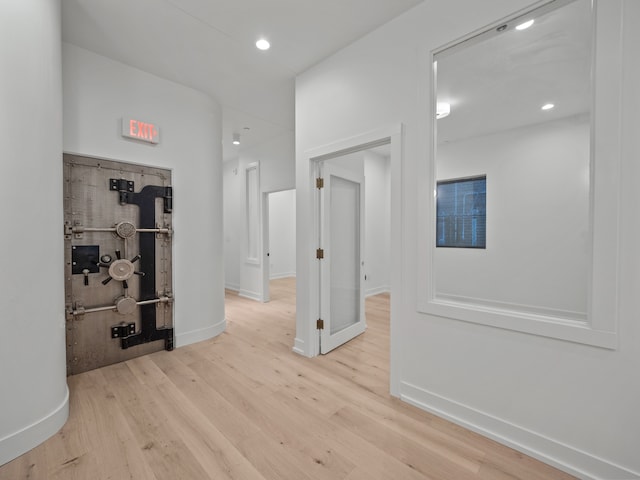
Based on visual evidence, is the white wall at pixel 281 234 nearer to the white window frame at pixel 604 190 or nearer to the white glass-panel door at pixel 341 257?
the white glass-panel door at pixel 341 257

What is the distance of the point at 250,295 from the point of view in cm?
565

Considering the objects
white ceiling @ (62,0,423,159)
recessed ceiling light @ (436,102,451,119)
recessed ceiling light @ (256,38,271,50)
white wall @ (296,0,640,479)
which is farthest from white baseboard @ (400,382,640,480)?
recessed ceiling light @ (256,38,271,50)

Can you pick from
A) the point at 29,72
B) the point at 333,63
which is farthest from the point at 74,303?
the point at 333,63

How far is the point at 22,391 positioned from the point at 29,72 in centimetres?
200

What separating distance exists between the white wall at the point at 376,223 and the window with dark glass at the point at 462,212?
3.30m

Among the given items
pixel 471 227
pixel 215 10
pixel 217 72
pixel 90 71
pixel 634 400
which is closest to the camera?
pixel 634 400

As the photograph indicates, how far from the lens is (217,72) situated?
119 inches

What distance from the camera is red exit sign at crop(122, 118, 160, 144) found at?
279cm

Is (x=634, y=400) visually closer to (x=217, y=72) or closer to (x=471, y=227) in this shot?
(x=471, y=227)

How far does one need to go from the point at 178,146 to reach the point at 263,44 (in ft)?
4.95

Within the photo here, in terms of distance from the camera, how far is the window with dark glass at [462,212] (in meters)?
2.23

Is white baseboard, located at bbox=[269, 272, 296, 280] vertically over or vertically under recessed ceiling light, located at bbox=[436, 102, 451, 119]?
under

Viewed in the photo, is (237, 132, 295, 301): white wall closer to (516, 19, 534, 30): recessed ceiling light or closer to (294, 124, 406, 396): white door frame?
(294, 124, 406, 396): white door frame

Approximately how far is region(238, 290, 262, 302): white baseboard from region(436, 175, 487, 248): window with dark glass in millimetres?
4002
